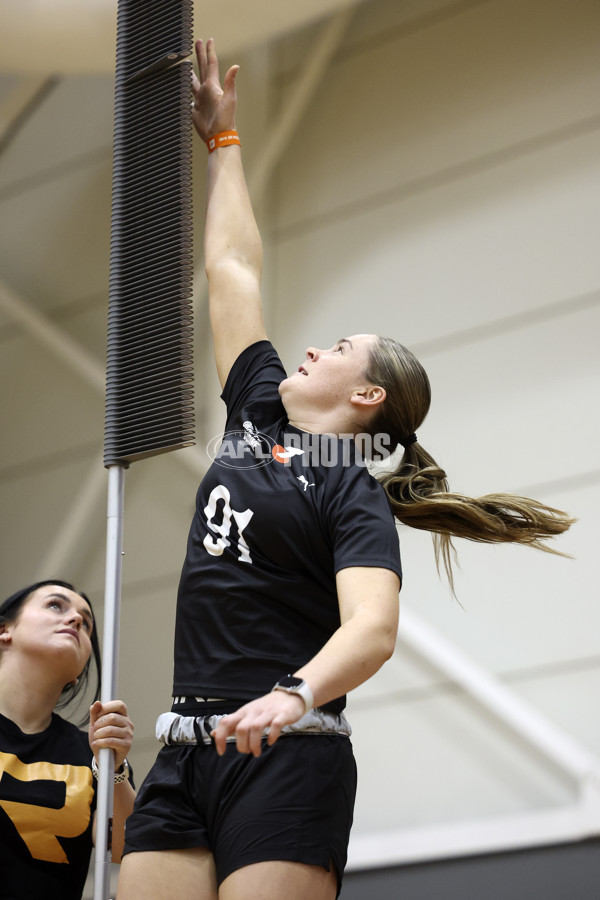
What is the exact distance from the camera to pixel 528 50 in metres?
4.06

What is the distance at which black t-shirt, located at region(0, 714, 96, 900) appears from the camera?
8.44 ft

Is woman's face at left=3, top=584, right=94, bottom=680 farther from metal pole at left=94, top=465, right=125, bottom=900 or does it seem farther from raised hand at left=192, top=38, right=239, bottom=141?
raised hand at left=192, top=38, right=239, bottom=141

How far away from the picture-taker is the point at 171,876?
5.16ft

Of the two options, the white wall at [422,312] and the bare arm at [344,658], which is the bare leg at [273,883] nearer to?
the bare arm at [344,658]

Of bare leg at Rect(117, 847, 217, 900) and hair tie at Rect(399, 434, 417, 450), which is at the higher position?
hair tie at Rect(399, 434, 417, 450)

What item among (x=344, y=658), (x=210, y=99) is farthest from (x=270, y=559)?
(x=210, y=99)

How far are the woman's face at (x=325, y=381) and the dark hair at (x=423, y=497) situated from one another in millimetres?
24

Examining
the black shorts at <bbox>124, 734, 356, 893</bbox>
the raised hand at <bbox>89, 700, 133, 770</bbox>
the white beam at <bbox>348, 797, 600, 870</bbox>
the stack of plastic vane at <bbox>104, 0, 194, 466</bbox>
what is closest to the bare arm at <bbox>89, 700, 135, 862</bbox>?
the raised hand at <bbox>89, 700, 133, 770</bbox>

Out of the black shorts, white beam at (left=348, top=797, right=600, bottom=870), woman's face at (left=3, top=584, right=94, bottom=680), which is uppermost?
woman's face at (left=3, top=584, right=94, bottom=680)

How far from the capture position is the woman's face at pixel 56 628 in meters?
2.87

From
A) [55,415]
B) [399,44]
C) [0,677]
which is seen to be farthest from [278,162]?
[0,677]

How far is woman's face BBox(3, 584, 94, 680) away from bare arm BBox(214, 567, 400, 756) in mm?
1478

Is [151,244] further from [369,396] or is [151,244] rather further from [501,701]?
[501,701]

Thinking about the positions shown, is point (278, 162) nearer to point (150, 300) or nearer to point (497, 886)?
point (150, 300)
